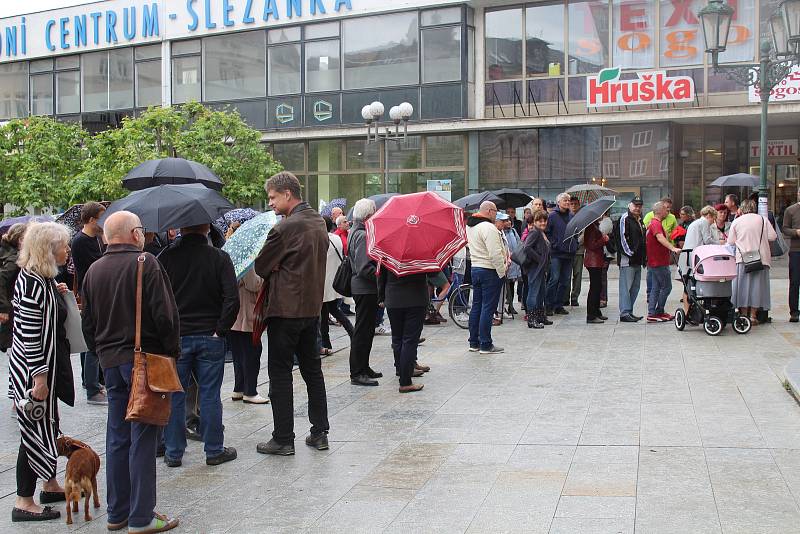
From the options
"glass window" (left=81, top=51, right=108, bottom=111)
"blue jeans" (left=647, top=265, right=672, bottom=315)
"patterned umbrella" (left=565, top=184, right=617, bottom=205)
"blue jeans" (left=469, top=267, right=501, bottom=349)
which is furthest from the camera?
"glass window" (left=81, top=51, right=108, bottom=111)

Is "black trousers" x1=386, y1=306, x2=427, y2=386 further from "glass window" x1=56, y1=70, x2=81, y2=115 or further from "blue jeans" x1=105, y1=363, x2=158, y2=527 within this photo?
"glass window" x1=56, y1=70, x2=81, y2=115

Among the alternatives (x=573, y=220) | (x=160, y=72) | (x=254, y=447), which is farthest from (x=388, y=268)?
(x=160, y=72)

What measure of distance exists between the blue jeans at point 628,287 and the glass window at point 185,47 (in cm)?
2170

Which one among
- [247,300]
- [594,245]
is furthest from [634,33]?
[247,300]

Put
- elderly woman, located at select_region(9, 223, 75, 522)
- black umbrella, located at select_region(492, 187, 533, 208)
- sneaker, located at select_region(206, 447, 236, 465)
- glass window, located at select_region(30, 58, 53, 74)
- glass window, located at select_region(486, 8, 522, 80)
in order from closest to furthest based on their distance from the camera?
elderly woman, located at select_region(9, 223, 75, 522), sneaker, located at select_region(206, 447, 236, 465), black umbrella, located at select_region(492, 187, 533, 208), glass window, located at select_region(486, 8, 522, 80), glass window, located at select_region(30, 58, 53, 74)

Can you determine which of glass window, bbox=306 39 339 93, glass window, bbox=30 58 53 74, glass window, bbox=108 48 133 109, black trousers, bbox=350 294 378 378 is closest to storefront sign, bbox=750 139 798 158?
glass window, bbox=306 39 339 93

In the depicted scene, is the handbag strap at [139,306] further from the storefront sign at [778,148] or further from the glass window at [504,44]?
the storefront sign at [778,148]

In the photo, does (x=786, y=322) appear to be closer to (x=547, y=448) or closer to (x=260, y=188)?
(x=547, y=448)

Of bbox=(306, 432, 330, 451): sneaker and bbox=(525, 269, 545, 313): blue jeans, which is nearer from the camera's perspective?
bbox=(306, 432, 330, 451): sneaker

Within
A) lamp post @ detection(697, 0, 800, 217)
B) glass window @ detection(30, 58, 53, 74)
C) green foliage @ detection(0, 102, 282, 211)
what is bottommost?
green foliage @ detection(0, 102, 282, 211)

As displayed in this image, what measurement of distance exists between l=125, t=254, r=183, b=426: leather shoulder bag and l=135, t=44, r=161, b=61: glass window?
29199 mm

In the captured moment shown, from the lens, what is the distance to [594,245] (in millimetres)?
13961

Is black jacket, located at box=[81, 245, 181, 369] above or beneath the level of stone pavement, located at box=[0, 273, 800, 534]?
above

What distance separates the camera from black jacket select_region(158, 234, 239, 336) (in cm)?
637
